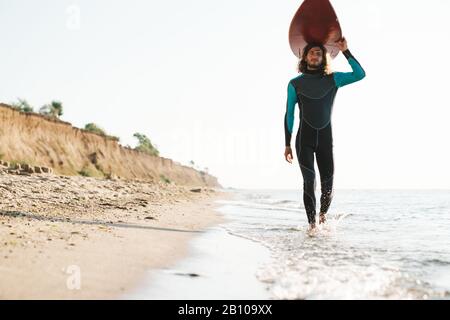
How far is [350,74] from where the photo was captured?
19.2 ft

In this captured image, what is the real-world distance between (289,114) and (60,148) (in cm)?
2961

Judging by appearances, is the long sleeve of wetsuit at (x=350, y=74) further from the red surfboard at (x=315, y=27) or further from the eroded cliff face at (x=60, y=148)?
the eroded cliff face at (x=60, y=148)

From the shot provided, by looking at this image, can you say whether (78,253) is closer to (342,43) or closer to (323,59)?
(323,59)

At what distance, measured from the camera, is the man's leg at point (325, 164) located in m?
5.97

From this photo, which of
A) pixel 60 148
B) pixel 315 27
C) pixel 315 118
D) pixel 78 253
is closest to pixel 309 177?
pixel 315 118

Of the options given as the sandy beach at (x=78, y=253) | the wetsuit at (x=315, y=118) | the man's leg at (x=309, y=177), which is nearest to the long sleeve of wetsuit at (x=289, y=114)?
the wetsuit at (x=315, y=118)

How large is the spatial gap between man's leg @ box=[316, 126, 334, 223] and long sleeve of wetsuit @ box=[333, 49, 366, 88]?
678 mm

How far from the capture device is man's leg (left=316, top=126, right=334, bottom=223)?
597 centimetres

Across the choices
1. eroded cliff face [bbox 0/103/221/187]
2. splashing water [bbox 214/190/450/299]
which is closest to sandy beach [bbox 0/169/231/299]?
splashing water [bbox 214/190/450/299]

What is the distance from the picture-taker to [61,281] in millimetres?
2668

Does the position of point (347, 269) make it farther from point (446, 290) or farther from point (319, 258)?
point (446, 290)
